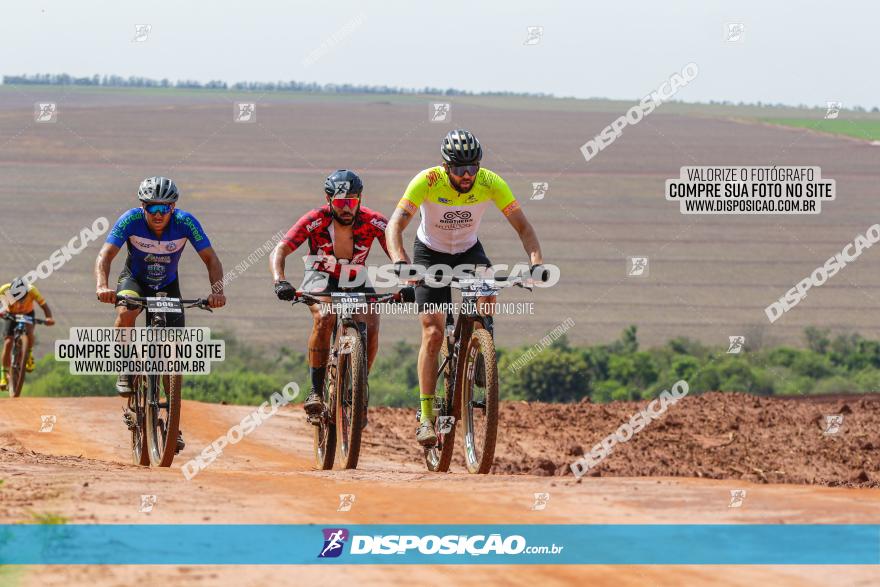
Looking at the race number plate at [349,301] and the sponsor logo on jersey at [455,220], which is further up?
the sponsor logo on jersey at [455,220]

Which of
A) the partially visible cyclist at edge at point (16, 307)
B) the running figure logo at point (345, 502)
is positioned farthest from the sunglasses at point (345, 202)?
the partially visible cyclist at edge at point (16, 307)

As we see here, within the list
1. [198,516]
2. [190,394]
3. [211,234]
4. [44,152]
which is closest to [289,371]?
[190,394]

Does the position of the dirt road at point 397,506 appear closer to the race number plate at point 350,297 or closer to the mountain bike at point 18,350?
the race number plate at point 350,297

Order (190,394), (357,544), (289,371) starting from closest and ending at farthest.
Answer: (357,544)
(190,394)
(289,371)

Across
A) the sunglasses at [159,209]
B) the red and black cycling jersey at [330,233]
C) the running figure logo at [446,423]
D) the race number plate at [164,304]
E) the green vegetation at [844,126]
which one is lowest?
the running figure logo at [446,423]

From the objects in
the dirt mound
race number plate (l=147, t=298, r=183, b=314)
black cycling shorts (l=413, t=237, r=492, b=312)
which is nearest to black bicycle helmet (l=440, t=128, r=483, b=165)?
black cycling shorts (l=413, t=237, r=492, b=312)

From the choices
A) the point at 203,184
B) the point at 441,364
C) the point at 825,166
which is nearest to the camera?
the point at 441,364

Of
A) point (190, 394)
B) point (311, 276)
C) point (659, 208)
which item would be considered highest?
point (659, 208)

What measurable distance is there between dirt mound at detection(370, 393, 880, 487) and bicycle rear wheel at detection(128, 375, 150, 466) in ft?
11.7

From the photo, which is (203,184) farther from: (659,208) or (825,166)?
(825,166)

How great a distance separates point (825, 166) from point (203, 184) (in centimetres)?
3907

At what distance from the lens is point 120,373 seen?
37.5ft

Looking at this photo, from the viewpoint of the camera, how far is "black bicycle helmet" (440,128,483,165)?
9.93 metres

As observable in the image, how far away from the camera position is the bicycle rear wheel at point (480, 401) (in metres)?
9.88
